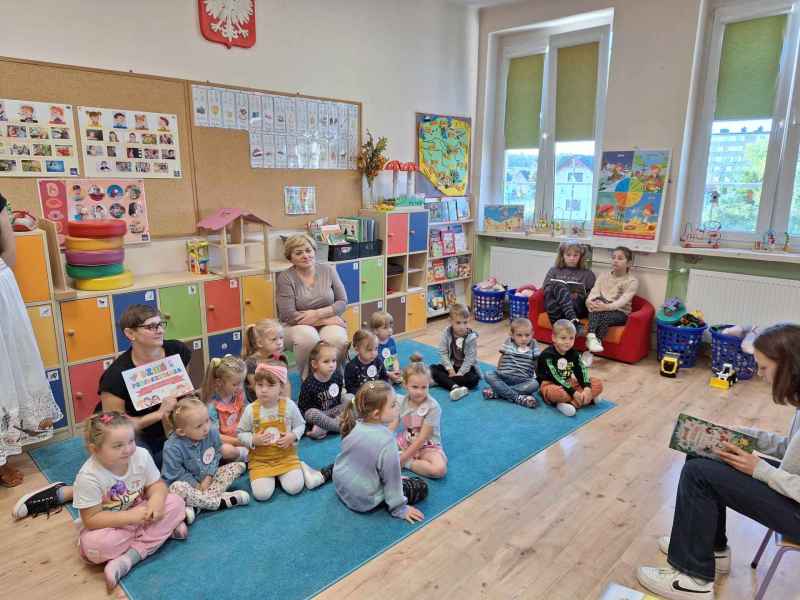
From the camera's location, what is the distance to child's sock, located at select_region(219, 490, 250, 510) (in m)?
2.49

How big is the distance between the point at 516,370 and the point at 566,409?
45cm

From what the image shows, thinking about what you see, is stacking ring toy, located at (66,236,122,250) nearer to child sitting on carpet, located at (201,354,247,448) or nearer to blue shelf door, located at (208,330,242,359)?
blue shelf door, located at (208,330,242,359)

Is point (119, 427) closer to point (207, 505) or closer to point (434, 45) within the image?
point (207, 505)

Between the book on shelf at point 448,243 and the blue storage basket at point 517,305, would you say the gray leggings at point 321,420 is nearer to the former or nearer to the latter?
the blue storage basket at point 517,305

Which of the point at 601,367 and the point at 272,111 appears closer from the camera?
the point at 272,111

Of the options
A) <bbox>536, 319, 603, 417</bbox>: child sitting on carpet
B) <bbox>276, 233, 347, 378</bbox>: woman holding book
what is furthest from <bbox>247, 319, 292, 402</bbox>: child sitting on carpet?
<bbox>536, 319, 603, 417</bbox>: child sitting on carpet

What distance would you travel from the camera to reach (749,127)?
4438mm

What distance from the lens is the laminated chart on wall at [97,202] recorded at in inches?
130

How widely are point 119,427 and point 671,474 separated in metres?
2.63

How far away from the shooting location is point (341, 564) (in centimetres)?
215

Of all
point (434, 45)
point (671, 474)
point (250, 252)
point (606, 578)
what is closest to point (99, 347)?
point (250, 252)

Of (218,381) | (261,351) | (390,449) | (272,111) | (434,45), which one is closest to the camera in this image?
(390,449)

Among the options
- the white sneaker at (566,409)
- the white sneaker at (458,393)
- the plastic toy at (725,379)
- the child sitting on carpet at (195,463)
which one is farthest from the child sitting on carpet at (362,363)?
the plastic toy at (725,379)

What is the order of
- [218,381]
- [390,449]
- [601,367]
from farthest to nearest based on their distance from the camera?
[601,367], [218,381], [390,449]
